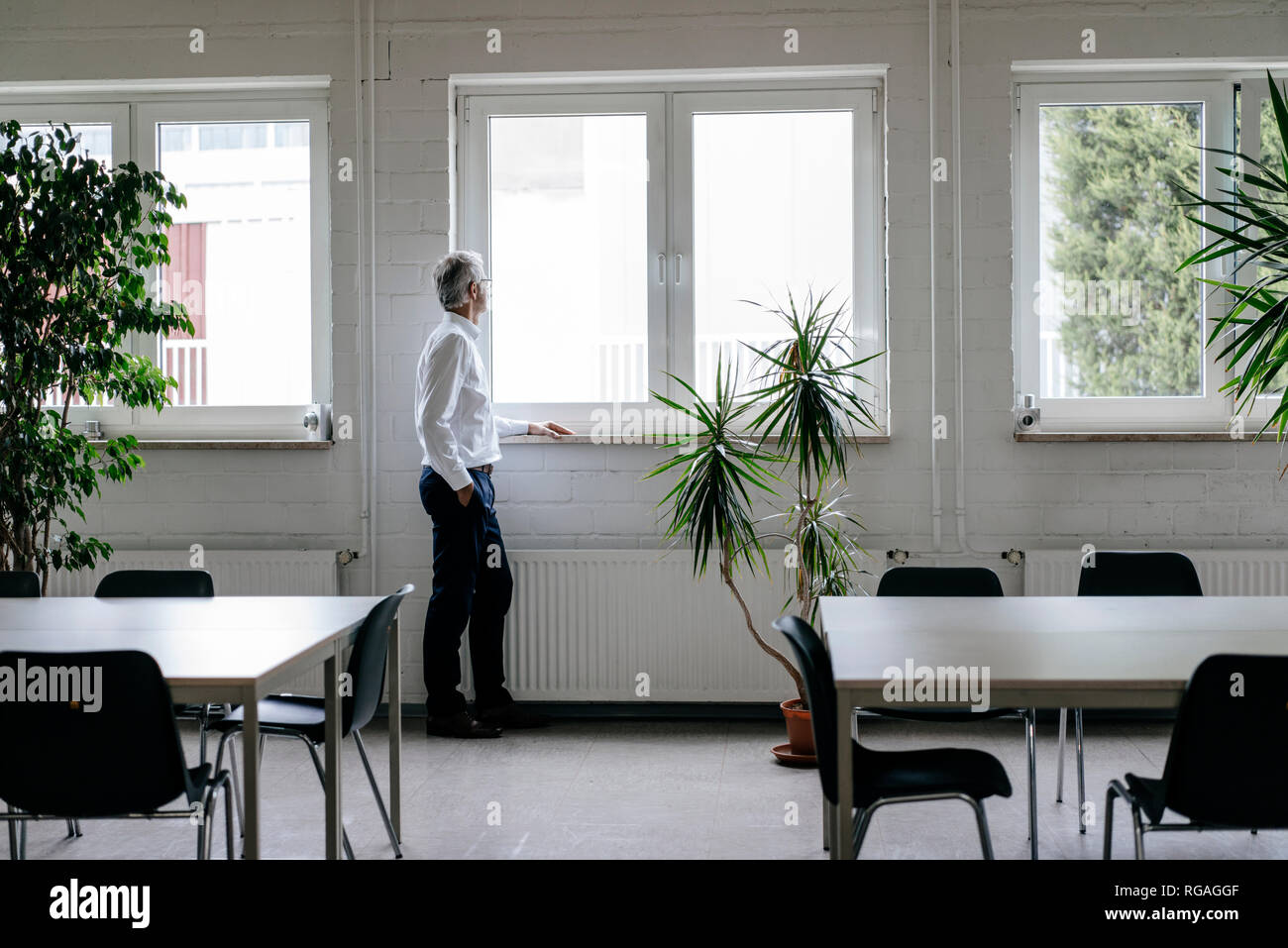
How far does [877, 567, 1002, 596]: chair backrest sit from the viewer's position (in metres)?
3.35

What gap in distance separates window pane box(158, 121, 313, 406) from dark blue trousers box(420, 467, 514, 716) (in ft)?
3.27

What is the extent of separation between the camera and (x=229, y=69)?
4.69 m

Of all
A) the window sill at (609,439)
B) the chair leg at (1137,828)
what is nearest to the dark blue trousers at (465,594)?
the window sill at (609,439)

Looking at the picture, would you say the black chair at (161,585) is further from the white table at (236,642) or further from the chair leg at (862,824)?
the chair leg at (862,824)

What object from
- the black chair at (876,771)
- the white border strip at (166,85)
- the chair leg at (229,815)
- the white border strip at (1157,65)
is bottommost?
the chair leg at (229,815)

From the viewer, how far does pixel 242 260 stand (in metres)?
4.85

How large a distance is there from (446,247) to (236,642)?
2443 millimetres

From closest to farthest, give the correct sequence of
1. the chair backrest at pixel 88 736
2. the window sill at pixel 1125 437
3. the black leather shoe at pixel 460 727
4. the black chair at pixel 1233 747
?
the black chair at pixel 1233 747 → the chair backrest at pixel 88 736 → the black leather shoe at pixel 460 727 → the window sill at pixel 1125 437

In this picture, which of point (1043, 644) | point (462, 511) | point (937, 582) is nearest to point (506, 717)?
point (462, 511)

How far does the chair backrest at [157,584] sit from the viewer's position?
3.44 m

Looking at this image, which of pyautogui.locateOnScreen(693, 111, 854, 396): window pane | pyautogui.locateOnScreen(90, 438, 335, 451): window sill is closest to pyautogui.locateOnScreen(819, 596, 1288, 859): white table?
pyautogui.locateOnScreen(693, 111, 854, 396): window pane

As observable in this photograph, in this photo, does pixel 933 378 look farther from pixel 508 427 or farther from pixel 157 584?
pixel 157 584

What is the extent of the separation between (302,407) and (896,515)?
2.47m

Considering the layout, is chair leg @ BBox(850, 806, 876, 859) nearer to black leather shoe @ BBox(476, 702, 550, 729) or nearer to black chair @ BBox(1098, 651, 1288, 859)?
black chair @ BBox(1098, 651, 1288, 859)
